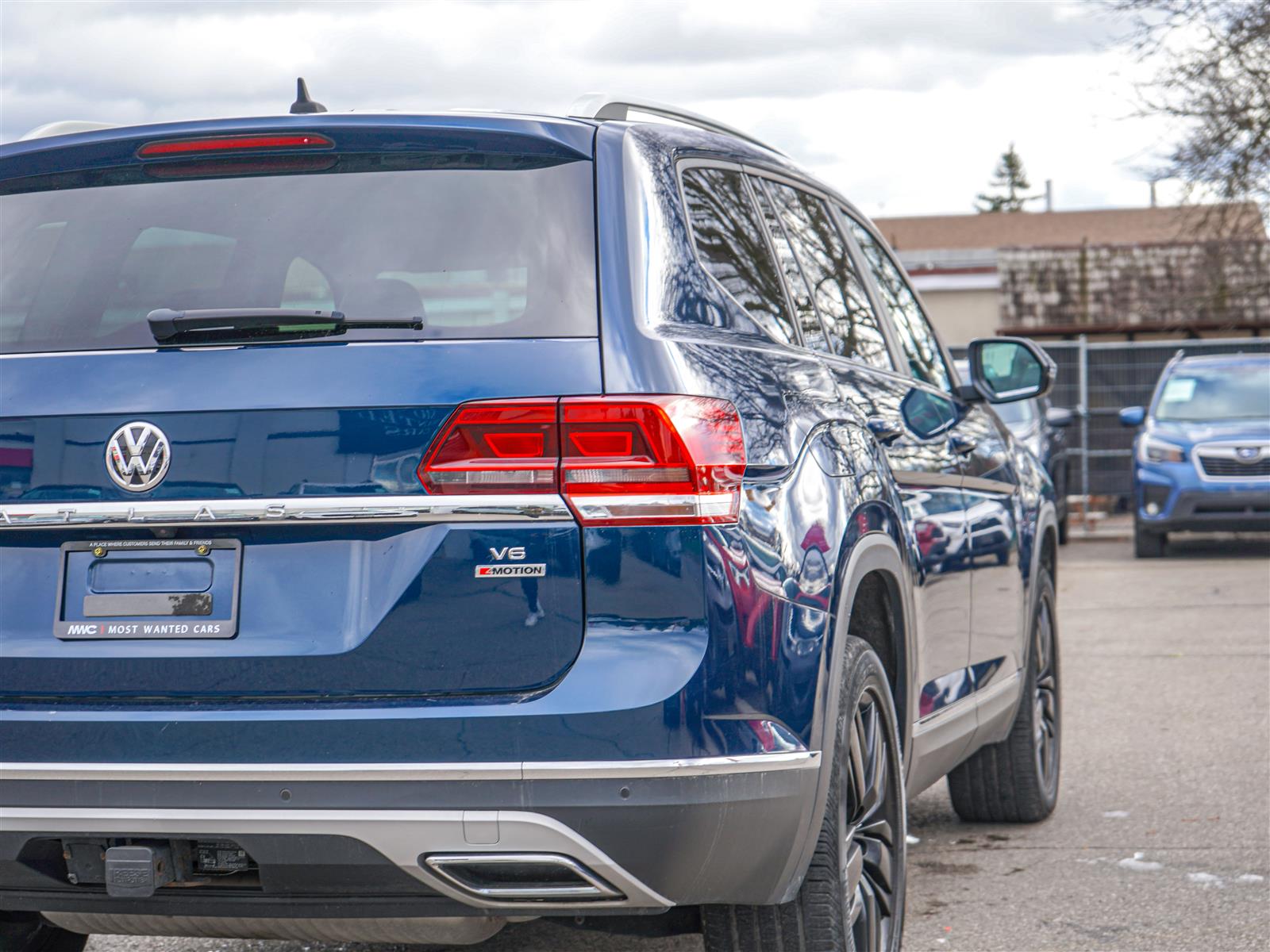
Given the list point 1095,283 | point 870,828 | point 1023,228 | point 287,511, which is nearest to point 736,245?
point 287,511

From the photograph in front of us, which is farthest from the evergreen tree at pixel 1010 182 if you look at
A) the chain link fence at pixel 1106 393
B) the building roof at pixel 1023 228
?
the chain link fence at pixel 1106 393

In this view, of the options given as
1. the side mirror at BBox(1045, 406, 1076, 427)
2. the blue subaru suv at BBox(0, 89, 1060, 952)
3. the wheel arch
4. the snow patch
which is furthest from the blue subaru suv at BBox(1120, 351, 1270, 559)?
the blue subaru suv at BBox(0, 89, 1060, 952)

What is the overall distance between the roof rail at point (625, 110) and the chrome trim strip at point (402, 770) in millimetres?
1297

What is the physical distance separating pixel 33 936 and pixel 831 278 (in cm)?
243

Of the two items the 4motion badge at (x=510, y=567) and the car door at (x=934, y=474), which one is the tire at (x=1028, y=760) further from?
the 4motion badge at (x=510, y=567)

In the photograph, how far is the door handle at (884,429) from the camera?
12.8ft

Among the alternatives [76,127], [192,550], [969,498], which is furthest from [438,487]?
[969,498]

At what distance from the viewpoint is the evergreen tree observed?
103m

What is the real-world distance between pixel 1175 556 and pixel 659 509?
49.2 feet

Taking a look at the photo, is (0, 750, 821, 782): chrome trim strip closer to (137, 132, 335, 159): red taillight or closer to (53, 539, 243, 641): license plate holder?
(53, 539, 243, 641): license plate holder

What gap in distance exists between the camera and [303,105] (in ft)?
11.4

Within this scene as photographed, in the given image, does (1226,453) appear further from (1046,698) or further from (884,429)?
(884,429)

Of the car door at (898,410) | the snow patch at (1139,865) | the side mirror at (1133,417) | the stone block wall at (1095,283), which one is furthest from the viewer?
the stone block wall at (1095,283)

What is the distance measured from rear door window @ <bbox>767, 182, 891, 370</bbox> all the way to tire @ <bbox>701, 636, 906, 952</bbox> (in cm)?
88
